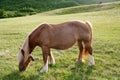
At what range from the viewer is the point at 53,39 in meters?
10.4

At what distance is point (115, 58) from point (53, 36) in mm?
3287

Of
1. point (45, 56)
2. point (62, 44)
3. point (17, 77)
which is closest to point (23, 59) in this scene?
point (17, 77)

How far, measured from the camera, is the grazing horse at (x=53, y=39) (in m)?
10.2

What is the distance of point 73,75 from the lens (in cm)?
1020

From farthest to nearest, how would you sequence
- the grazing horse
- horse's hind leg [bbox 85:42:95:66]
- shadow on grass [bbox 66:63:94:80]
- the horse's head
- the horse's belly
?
horse's hind leg [bbox 85:42:95:66] < the horse's belly < the grazing horse < shadow on grass [bbox 66:63:94:80] < the horse's head

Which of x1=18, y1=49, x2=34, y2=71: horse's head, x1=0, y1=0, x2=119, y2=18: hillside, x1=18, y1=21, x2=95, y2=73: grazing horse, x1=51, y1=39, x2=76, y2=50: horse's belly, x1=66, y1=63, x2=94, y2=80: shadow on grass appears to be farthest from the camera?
x1=0, y1=0, x2=119, y2=18: hillside

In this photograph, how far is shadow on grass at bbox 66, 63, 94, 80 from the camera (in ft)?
32.9

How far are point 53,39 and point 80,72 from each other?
5.25 feet

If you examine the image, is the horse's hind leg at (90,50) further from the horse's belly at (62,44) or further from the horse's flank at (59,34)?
the horse's belly at (62,44)

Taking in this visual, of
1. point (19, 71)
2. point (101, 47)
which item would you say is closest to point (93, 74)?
point (19, 71)

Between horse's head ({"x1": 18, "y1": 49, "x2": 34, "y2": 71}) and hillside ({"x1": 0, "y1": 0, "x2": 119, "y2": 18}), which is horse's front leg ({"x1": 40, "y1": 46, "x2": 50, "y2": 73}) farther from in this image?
hillside ({"x1": 0, "y1": 0, "x2": 119, "y2": 18})

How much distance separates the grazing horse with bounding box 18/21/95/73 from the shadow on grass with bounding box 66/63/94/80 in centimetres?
36

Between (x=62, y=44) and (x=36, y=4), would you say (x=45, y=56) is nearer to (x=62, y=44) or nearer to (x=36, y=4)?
(x=62, y=44)

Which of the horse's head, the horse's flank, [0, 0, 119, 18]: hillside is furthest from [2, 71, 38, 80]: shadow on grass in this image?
[0, 0, 119, 18]: hillside
